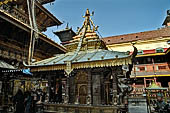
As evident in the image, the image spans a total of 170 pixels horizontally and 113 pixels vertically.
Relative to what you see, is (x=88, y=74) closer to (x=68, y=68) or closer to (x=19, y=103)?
(x=68, y=68)

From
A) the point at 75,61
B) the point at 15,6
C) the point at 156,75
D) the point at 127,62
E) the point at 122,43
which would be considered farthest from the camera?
the point at 122,43

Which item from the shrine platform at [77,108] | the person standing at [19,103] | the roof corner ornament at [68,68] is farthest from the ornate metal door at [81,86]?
the person standing at [19,103]

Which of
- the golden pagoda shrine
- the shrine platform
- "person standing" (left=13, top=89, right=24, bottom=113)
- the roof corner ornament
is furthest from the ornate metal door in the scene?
"person standing" (left=13, top=89, right=24, bottom=113)

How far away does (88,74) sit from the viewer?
8688mm

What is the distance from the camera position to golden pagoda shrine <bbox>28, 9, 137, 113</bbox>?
7.26 m

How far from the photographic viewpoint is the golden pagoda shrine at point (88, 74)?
7.26 meters

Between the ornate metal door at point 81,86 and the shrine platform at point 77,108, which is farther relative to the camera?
the ornate metal door at point 81,86

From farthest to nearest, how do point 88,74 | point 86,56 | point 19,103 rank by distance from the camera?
point 19,103, point 86,56, point 88,74

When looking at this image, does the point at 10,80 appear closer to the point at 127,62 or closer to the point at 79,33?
the point at 79,33

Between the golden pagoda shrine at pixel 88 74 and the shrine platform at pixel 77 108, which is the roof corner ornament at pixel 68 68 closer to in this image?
the golden pagoda shrine at pixel 88 74

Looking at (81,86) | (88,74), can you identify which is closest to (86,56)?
(88,74)

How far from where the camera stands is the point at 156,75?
2569 centimetres

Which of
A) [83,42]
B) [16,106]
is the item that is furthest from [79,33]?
[16,106]

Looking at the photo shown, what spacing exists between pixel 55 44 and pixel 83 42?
27.2ft
